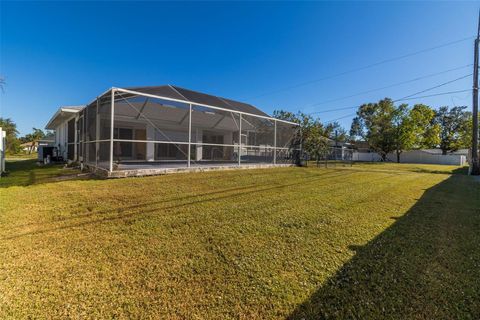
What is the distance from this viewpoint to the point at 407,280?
2078mm

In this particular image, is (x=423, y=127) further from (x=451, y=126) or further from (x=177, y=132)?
(x=177, y=132)

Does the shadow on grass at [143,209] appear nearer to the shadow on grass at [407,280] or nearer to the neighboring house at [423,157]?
the shadow on grass at [407,280]

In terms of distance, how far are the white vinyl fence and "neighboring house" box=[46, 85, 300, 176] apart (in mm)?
28306

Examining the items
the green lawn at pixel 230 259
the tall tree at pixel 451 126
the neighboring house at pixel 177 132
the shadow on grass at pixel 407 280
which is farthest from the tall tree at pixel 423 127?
the shadow on grass at pixel 407 280

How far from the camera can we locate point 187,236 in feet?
9.35

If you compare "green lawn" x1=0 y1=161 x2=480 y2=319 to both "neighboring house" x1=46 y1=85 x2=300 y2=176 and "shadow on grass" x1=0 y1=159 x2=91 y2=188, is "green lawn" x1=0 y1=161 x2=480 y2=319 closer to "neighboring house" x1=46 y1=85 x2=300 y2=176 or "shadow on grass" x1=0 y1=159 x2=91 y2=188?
"shadow on grass" x1=0 y1=159 x2=91 y2=188

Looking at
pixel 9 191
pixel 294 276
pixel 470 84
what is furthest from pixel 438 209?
pixel 470 84

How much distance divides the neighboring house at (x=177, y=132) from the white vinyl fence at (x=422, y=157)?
28.3 meters

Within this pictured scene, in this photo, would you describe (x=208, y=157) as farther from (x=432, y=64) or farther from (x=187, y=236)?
(x=432, y=64)

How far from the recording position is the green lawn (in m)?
1.67

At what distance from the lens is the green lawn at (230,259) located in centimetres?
167

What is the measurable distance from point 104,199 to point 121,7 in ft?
39.8

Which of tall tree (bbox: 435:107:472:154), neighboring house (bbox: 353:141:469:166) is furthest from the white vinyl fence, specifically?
tall tree (bbox: 435:107:472:154)

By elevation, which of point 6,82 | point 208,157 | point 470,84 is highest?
point 470,84
